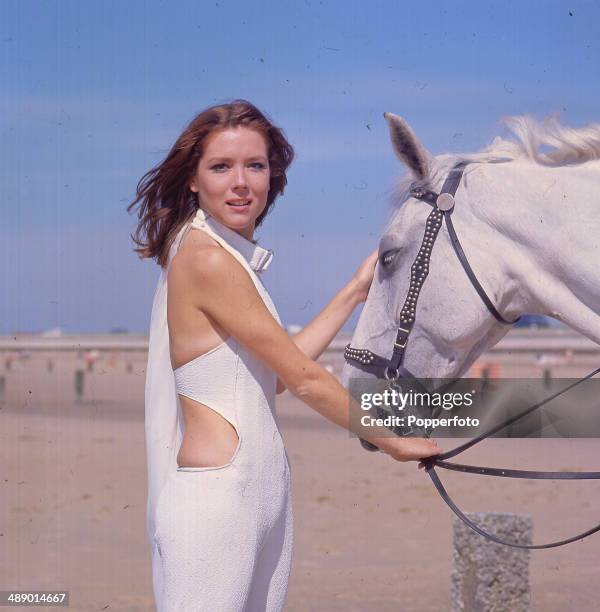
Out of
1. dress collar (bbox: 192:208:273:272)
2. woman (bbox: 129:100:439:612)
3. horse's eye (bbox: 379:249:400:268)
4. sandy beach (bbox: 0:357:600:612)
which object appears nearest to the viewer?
woman (bbox: 129:100:439:612)

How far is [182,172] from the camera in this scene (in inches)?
108

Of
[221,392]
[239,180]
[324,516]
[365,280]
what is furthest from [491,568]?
[324,516]

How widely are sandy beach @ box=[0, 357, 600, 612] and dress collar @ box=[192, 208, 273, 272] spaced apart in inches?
165

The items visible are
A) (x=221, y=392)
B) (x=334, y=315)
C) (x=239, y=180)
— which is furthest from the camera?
(x=334, y=315)

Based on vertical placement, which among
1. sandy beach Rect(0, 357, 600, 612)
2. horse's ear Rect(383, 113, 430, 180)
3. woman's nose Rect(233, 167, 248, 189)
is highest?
horse's ear Rect(383, 113, 430, 180)

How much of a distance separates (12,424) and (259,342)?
543 inches

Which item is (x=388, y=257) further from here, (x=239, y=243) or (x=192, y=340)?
(x=192, y=340)

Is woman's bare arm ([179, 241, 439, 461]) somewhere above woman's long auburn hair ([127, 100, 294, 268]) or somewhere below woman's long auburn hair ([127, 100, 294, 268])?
below

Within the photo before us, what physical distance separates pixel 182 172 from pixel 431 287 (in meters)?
0.96

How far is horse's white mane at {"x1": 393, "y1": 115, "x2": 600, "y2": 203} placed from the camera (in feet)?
10.1

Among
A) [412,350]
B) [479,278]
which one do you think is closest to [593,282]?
[479,278]

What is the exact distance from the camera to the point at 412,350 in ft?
10.7

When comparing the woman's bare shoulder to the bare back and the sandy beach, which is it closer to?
the bare back

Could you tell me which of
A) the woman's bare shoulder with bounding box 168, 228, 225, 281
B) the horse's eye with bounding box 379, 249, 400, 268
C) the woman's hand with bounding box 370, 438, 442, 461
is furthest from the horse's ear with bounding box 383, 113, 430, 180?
the woman's hand with bounding box 370, 438, 442, 461
